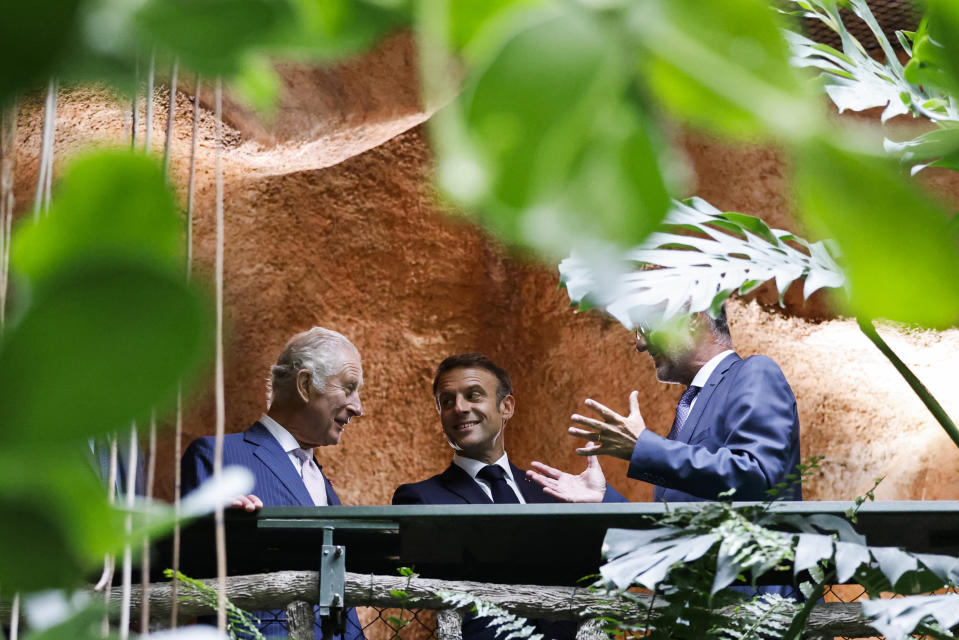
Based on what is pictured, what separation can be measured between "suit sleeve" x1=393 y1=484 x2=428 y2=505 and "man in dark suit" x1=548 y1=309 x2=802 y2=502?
559 mm

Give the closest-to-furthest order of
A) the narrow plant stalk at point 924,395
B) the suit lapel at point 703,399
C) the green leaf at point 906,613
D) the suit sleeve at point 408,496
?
the green leaf at point 906,613 < the narrow plant stalk at point 924,395 < the suit lapel at point 703,399 < the suit sleeve at point 408,496

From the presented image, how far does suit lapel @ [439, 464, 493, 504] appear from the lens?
2.60 meters

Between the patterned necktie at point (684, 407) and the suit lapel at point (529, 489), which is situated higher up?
the patterned necktie at point (684, 407)

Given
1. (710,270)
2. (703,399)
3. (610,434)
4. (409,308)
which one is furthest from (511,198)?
(409,308)

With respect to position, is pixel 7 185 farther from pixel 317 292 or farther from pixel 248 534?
pixel 317 292

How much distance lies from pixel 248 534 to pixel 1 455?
5.40ft

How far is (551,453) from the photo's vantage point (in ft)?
16.5

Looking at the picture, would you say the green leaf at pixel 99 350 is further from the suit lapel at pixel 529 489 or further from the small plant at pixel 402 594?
the suit lapel at pixel 529 489

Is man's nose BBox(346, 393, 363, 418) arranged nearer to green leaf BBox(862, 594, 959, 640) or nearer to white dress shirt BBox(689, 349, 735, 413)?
white dress shirt BBox(689, 349, 735, 413)

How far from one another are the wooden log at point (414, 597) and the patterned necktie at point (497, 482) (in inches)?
41.4

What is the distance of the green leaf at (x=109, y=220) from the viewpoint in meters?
0.10

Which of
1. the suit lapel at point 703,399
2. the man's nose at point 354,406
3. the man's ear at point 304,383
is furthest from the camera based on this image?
the man's nose at point 354,406

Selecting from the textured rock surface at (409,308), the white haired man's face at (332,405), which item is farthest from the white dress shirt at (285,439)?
the textured rock surface at (409,308)

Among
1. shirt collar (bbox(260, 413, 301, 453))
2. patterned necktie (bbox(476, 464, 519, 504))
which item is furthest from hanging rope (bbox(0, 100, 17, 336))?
patterned necktie (bbox(476, 464, 519, 504))
